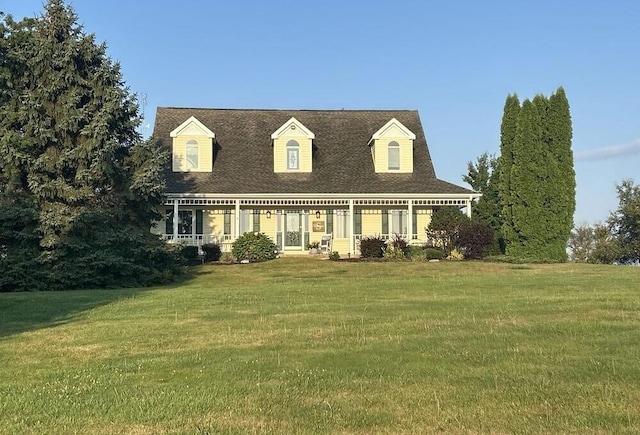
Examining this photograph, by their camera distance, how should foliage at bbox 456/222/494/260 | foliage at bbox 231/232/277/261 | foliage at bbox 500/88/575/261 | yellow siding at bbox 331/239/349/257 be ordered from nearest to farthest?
foliage at bbox 456/222/494/260, foliage at bbox 500/88/575/261, foliage at bbox 231/232/277/261, yellow siding at bbox 331/239/349/257

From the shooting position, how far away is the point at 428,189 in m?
27.5

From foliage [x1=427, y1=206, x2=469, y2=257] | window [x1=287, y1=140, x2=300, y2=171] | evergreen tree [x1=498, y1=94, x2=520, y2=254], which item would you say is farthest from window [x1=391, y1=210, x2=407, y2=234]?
window [x1=287, y1=140, x2=300, y2=171]

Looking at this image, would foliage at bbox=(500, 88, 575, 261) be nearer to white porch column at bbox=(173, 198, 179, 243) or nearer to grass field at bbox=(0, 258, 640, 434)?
grass field at bbox=(0, 258, 640, 434)

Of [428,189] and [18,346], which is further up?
[428,189]

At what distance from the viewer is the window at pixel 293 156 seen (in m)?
29.4

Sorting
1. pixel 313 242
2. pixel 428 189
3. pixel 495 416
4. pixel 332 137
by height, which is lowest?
pixel 495 416

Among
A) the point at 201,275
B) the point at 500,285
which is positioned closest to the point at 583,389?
the point at 500,285

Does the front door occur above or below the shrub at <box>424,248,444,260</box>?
above

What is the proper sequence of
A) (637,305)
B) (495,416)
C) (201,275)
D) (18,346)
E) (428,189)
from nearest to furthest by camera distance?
(495,416) < (18,346) < (637,305) < (201,275) < (428,189)

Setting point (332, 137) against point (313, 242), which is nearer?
point (313, 242)

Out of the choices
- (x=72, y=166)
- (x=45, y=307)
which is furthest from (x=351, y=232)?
(x=45, y=307)

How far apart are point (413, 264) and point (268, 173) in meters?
10.5

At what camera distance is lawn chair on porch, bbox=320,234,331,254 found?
2785 cm

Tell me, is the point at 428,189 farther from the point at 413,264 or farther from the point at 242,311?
the point at 242,311
